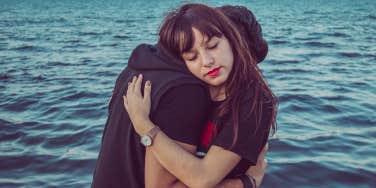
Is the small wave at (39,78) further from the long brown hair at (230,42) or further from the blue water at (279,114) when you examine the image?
the long brown hair at (230,42)

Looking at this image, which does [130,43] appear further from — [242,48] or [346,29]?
[242,48]

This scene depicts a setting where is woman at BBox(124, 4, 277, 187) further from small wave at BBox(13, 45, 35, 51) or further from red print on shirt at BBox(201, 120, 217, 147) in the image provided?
small wave at BBox(13, 45, 35, 51)

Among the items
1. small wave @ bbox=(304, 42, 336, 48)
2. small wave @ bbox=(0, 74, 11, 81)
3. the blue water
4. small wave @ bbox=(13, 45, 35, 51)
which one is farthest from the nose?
small wave @ bbox=(13, 45, 35, 51)

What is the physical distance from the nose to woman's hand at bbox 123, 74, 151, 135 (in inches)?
15.1

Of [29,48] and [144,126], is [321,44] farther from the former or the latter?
[144,126]

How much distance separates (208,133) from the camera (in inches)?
107

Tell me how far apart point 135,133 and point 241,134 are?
0.59 metres

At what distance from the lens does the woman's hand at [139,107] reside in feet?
8.34

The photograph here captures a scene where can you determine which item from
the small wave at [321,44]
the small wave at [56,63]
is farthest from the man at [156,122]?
the small wave at [321,44]

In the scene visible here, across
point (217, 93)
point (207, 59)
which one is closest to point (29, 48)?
point (217, 93)

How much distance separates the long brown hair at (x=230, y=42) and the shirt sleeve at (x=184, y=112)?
223mm

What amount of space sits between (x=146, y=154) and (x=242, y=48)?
2.77ft

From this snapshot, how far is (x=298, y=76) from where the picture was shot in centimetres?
1127

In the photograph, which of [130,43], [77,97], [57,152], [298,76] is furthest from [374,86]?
[130,43]
